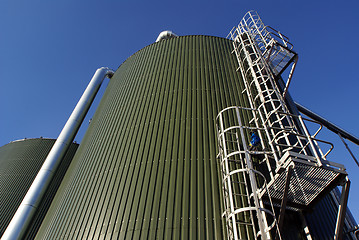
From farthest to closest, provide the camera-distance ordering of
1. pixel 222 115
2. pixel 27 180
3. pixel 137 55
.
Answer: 1. pixel 27 180
2. pixel 137 55
3. pixel 222 115

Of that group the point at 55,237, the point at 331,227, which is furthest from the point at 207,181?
the point at 55,237

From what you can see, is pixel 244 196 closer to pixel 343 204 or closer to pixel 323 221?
pixel 343 204

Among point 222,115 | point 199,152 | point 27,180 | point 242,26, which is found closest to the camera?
point 199,152

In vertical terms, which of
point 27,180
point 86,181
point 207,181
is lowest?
point 207,181

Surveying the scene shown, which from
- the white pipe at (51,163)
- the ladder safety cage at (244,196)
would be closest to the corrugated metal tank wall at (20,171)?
the white pipe at (51,163)

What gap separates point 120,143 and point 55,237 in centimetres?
467

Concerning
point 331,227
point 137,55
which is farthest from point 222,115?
point 137,55

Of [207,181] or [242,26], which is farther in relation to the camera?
[242,26]

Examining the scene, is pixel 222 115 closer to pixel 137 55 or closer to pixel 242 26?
pixel 242 26

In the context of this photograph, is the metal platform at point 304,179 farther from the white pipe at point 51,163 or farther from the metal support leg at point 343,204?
the white pipe at point 51,163

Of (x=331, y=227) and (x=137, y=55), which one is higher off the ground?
(x=137, y=55)

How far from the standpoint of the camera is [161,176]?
10453 mm

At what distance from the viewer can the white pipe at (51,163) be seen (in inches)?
591

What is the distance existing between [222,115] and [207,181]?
11.4 ft
